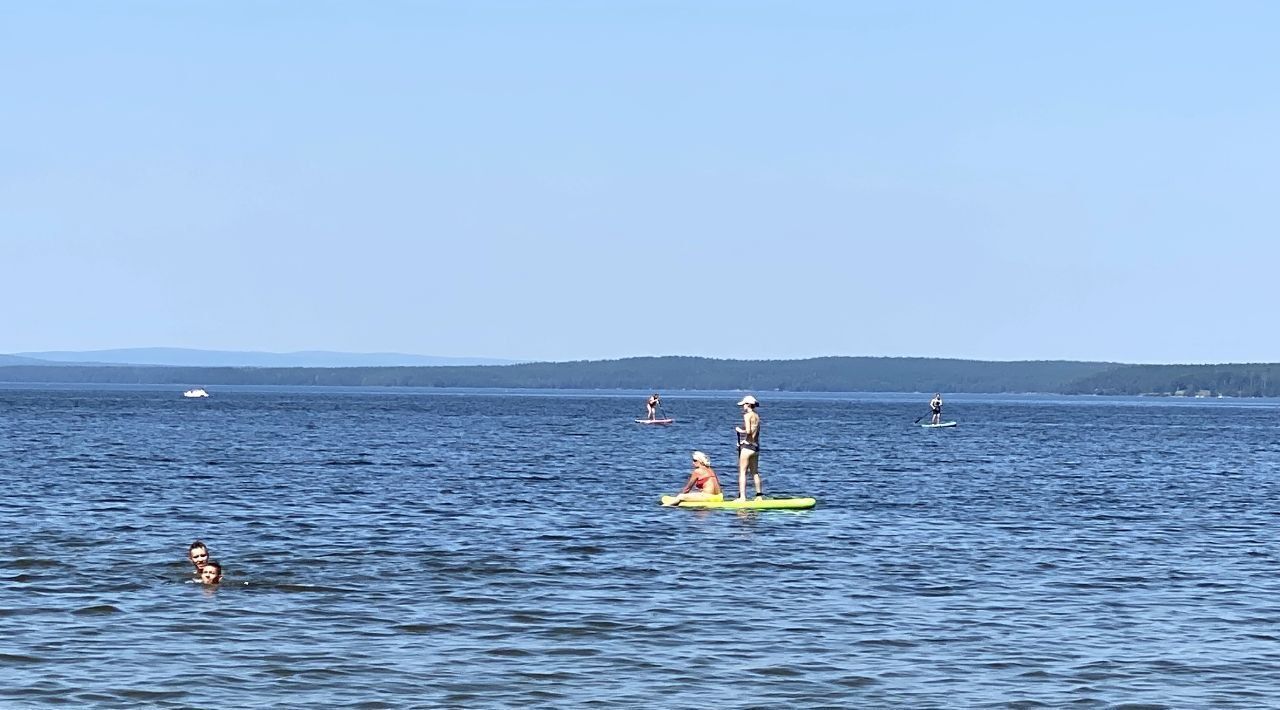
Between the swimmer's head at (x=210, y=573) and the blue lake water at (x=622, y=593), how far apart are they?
0.55 metres

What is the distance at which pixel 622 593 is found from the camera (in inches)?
1080

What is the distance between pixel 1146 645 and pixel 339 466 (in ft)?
149

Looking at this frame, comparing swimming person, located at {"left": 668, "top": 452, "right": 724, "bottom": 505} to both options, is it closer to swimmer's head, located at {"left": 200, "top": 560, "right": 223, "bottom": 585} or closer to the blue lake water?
the blue lake water

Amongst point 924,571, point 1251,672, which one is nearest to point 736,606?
point 924,571

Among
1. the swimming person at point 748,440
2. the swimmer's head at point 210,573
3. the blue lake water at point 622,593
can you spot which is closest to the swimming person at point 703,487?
the swimming person at point 748,440

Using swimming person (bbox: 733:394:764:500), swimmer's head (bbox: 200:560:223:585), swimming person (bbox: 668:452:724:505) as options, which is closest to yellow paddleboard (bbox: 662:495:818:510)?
swimming person (bbox: 668:452:724:505)

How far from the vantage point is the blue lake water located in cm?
2031

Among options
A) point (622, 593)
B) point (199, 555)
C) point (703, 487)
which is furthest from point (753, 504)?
point (199, 555)

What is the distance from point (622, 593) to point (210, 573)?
6.14 m

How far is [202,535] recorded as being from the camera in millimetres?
35812

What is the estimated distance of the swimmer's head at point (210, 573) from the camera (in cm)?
2720

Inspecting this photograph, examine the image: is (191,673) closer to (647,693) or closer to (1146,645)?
(647,693)

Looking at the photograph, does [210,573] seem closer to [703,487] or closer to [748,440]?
[748,440]

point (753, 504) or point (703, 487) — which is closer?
point (753, 504)
